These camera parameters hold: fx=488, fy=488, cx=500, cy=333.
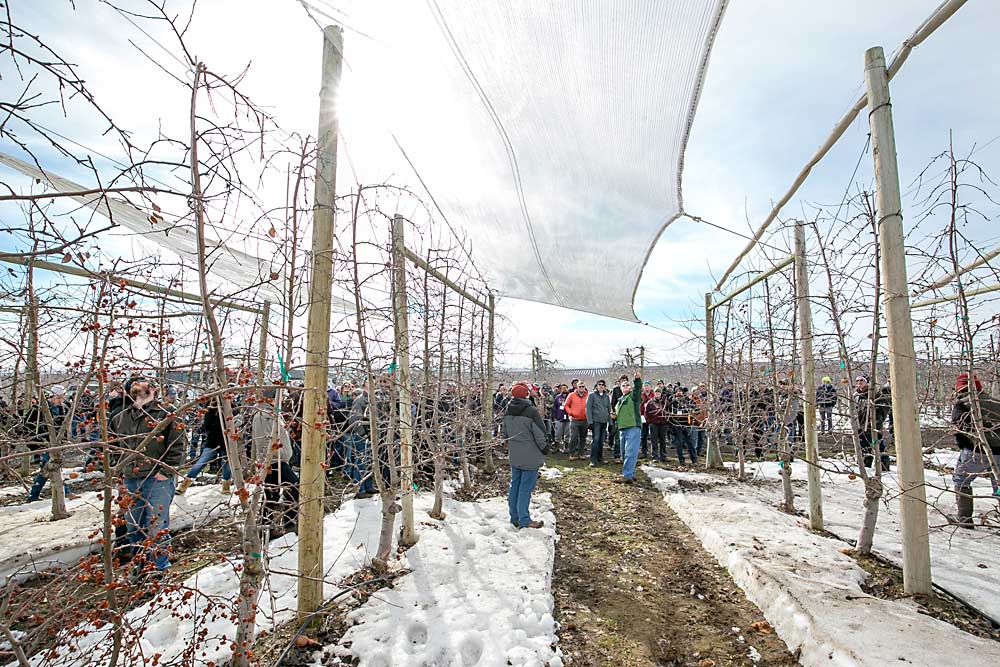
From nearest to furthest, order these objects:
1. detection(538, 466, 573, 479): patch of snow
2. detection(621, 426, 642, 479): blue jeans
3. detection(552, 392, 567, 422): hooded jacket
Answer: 1. detection(621, 426, 642, 479): blue jeans
2. detection(538, 466, 573, 479): patch of snow
3. detection(552, 392, 567, 422): hooded jacket

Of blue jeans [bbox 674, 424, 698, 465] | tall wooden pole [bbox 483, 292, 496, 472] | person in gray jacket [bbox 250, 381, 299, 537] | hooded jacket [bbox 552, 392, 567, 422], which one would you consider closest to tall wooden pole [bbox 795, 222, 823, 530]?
tall wooden pole [bbox 483, 292, 496, 472]

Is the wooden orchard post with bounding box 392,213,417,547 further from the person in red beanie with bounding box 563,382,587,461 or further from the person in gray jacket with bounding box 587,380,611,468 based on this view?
the person in red beanie with bounding box 563,382,587,461

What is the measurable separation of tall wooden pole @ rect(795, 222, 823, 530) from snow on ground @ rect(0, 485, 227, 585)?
5.44m

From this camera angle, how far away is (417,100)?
3.26 meters

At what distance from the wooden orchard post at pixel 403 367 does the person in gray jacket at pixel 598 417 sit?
5869mm

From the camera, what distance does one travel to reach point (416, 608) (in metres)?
3.34

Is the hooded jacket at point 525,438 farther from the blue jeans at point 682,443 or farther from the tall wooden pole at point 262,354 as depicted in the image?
the blue jeans at point 682,443

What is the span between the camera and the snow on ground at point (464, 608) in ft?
9.43

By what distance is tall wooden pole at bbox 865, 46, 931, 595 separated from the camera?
3.07 meters

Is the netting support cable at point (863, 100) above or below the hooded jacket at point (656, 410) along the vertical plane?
above

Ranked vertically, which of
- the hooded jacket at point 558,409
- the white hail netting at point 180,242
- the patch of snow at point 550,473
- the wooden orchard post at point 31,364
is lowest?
the patch of snow at point 550,473

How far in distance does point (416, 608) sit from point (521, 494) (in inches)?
82.5

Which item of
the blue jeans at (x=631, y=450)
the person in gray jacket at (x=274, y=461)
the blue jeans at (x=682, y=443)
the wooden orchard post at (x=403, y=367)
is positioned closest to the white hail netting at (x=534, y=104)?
the wooden orchard post at (x=403, y=367)

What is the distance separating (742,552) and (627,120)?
366 cm
